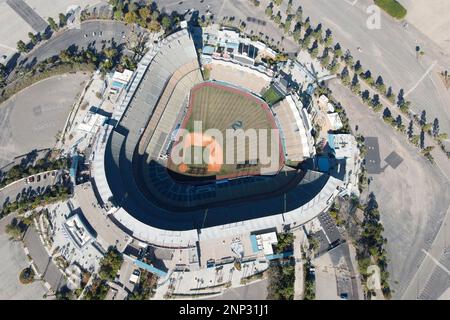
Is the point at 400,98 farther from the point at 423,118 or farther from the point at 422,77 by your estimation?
the point at 422,77

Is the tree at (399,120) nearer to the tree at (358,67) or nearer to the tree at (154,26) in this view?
the tree at (358,67)

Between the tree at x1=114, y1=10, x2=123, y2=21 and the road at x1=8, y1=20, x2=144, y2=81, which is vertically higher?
the tree at x1=114, y1=10, x2=123, y2=21

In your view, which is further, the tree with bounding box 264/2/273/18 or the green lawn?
the tree with bounding box 264/2/273/18

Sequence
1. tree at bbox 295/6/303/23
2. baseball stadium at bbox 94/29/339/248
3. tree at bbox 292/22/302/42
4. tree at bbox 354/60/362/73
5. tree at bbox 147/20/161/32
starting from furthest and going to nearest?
tree at bbox 295/6/303/23 < tree at bbox 292/22/302/42 < tree at bbox 147/20/161/32 < tree at bbox 354/60/362/73 < baseball stadium at bbox 94/29/339/248

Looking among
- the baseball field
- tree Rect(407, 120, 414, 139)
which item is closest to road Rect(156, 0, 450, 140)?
tree Rect(407, 120, 414, 139)

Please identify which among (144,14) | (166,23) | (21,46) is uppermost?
(144,14)

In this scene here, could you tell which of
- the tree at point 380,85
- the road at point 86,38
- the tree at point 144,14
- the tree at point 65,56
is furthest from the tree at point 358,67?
the tree at point 65,56

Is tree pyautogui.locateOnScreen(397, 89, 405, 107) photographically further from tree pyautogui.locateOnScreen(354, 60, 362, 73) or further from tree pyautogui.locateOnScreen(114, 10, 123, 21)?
tree pyautogui.locateOnScreen(114, 10, 123, 21)

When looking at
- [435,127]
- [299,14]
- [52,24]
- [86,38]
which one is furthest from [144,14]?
[435,127]
